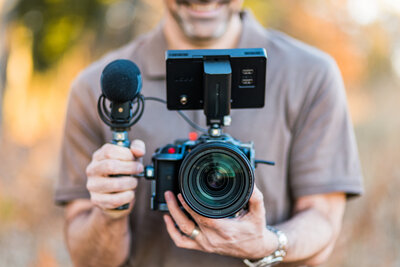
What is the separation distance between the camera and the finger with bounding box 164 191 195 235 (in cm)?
171

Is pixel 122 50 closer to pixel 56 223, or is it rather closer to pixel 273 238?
pixel 273 238

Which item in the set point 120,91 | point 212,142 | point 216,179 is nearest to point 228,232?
point 216,179

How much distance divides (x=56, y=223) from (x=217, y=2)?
405 centimetres

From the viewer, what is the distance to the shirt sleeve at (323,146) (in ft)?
6.80

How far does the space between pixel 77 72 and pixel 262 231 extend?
27.8 ft

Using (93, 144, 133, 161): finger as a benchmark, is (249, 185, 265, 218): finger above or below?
below

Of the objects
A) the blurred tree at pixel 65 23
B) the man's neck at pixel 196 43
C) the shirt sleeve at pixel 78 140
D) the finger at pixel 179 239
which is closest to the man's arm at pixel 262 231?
the finger at pixel 179 239

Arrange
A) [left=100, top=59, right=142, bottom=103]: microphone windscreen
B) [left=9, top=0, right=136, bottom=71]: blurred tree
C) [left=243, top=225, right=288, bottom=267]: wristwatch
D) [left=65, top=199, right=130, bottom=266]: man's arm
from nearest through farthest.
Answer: [left=100, top=59, right=142, bottom=103]: microphone windscreen
[left=243, top=225, right=288, bottom=267]: wristwatch
[left=65, top=199, right=130, bottom=266]: man's arm
[left=9, top=0, right=136, bottom=71]: blurred tree

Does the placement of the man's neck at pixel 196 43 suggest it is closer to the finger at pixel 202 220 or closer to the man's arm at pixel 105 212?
the man's arm at pixel 105 212

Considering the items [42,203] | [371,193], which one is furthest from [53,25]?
[371,193]

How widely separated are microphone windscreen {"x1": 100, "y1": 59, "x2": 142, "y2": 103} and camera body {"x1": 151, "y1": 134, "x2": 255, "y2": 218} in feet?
0.87

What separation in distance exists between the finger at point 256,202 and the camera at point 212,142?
0.09 meters

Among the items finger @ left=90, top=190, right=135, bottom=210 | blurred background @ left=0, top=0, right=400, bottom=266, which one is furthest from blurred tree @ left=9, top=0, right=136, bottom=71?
finger @ left=90, top=190, right=135, bottom=210

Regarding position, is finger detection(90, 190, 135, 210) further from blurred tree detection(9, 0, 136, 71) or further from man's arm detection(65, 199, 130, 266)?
blurred tree detection(9, 0, 136, 71)
